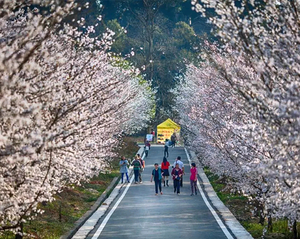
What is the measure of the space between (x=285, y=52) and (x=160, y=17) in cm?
9177

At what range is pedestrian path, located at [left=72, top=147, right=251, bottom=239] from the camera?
1756 cm

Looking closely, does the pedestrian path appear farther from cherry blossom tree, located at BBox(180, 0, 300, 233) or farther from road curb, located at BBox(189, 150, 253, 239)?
cherry blossom tree, located at BBox(180, 0, 300, 233)

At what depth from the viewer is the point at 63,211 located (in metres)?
21.4

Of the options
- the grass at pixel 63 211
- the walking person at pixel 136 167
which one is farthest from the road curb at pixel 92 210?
the walking person at pixel 136 167

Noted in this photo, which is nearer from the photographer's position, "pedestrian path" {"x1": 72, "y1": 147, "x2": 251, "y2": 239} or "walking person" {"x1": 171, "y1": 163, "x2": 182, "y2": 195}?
"pedestrian path" {"x1": 72, "y1": 147, "x2": 251, "y2": 239}

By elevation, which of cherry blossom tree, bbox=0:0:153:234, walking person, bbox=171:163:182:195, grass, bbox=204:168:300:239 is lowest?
grass, bbox=204:168:300:239

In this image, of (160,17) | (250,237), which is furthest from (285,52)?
(160,17)

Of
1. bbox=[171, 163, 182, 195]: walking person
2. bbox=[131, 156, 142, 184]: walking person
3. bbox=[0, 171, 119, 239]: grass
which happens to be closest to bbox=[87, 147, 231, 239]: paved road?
bbox=[171, 163, 182, 195]: walking person

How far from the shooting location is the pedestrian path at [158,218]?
17.6 metres

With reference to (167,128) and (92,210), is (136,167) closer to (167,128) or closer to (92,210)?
(92,210)

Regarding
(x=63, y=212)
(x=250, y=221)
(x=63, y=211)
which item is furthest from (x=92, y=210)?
(x=250, y=221)

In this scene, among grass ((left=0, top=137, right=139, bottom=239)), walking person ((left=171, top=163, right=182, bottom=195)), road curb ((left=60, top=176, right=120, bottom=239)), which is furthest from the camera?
walking person ((left=171, top=163, right=182, bottom=195))

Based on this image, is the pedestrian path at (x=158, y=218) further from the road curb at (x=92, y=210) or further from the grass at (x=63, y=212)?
the grass at (x=63, y=212)

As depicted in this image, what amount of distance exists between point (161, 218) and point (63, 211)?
10.7 ft
